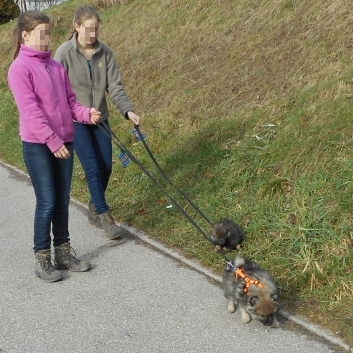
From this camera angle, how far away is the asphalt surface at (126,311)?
152 inches

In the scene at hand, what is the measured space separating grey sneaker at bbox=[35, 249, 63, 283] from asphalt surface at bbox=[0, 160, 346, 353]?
6 centimetres

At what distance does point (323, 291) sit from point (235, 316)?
0.75 meters

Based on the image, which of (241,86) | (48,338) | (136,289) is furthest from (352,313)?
(241,86)

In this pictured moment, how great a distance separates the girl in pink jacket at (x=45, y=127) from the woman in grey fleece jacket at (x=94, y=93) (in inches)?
28.6

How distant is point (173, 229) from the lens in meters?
5.93

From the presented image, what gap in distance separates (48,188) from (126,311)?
1.26 metres

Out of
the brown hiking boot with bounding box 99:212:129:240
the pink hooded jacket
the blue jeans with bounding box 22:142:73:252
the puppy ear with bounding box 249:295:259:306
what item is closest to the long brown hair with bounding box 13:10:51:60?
the pink hooded jacket

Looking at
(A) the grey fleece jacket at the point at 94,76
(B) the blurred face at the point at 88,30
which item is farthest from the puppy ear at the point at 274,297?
(B) the blurred face at the point at 88,30

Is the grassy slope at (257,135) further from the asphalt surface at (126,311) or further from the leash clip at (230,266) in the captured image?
the leash clip at (230,266)

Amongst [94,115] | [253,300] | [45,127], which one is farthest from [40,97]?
[253,300]

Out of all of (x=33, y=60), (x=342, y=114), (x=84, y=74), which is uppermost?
(x=33, y=60)

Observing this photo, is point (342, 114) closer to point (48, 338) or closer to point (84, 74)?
point (84, 74)

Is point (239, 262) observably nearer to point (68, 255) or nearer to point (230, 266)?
point (230, 266)

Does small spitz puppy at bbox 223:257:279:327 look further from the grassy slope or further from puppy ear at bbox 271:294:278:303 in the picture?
the grassy slope
